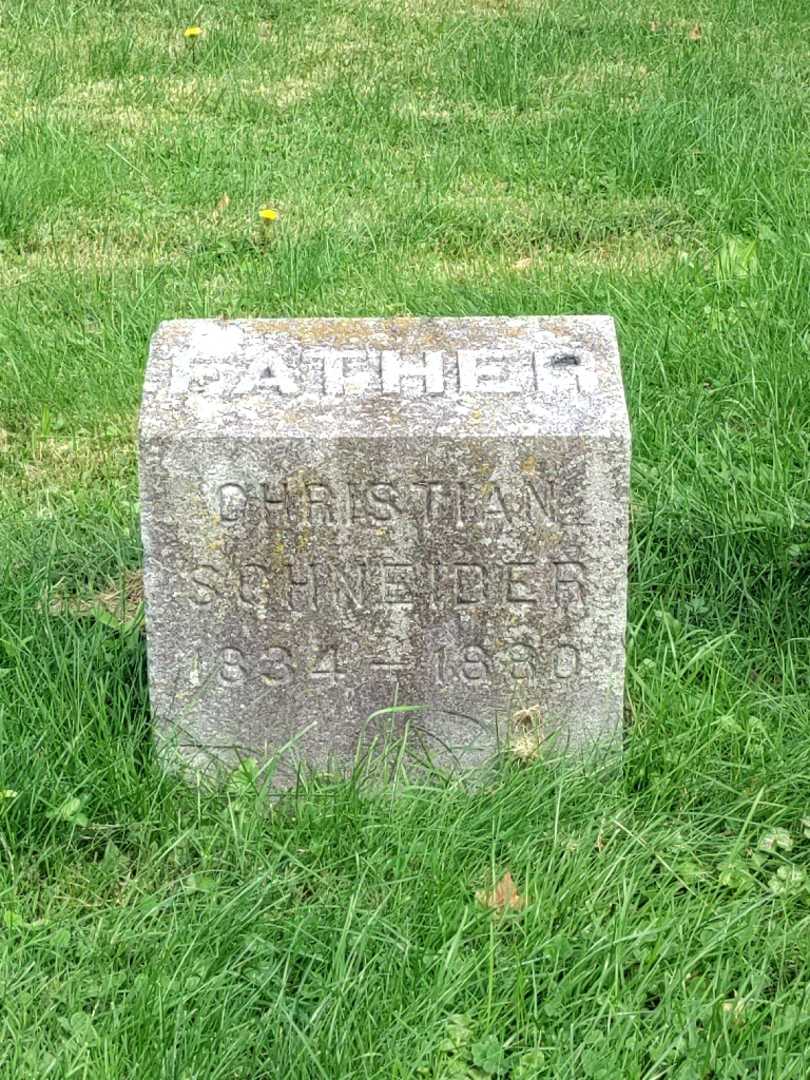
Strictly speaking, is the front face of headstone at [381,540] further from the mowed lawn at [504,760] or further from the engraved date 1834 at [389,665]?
the mowed lawn at [504,760]

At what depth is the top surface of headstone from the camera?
2662mm

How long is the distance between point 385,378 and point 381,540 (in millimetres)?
301

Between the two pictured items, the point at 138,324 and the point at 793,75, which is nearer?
the point at 138,324

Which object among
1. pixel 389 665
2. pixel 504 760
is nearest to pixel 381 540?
pixel 389 665

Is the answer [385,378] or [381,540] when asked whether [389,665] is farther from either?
[385,378]

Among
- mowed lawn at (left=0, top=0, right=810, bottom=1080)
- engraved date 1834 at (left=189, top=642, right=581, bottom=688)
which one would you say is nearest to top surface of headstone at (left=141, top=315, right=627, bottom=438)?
engraved date 1834 at (left=189, top=642, right=581, bottom=688)

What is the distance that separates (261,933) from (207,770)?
18.4 inches

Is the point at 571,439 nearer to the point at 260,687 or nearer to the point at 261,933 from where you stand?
the point at 260,687

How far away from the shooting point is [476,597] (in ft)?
9.04

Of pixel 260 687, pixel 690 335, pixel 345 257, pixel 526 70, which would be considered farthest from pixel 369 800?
pixel 526 70

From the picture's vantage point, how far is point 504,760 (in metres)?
2.86

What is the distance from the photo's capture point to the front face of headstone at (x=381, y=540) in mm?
2656

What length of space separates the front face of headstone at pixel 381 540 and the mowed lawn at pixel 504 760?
0.48ft

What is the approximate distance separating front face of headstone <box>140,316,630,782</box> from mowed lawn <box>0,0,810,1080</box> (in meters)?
0.15
